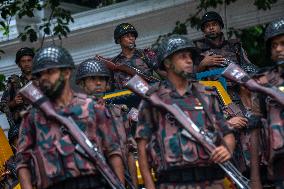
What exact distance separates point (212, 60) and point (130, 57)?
1.12m

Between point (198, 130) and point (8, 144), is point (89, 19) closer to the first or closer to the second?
point (8, 144)

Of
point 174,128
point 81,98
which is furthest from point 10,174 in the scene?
point 174,128

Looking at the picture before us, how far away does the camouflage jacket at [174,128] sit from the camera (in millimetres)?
4922

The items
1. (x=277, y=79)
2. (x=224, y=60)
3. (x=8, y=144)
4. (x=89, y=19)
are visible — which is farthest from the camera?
(x=89, y=19)

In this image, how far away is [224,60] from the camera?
8594 millimetres

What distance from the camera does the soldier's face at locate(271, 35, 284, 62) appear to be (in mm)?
5320

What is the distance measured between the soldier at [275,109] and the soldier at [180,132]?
324 millimetres

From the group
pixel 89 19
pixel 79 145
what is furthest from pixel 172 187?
pixel 89 19

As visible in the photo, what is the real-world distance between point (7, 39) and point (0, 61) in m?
0.64

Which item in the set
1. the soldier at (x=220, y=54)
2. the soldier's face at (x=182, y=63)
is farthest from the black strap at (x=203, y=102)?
Result: the soldier at (x=220, y=54)

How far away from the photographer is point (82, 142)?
15.8 feet

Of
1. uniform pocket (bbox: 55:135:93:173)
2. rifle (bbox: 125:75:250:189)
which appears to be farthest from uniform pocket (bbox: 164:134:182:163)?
uniform pocket (bbox: 55:135:93:173)

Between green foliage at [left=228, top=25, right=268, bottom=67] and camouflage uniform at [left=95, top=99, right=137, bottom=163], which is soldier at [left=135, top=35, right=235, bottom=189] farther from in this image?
green foliage at [left=228, top=25, right=268, bottom=67]

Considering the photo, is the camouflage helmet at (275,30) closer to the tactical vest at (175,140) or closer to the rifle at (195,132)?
the tactical vest at (175,140)
